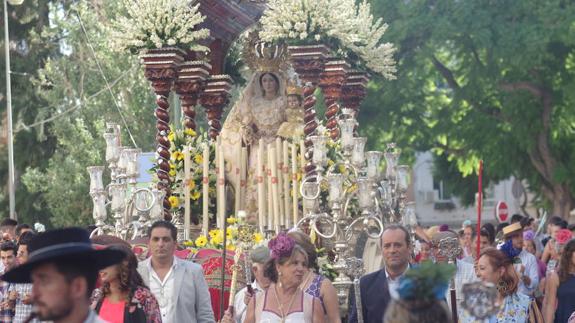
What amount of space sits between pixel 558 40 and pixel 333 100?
1639 centimetres

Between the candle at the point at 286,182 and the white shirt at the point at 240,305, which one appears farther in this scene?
the candle at the point at 286,182

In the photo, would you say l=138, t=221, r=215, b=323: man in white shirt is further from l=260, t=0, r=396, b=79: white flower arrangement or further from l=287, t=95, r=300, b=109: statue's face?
l=287, t=95, r=300, b=109: statue's face

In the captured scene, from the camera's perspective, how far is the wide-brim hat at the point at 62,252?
568cm

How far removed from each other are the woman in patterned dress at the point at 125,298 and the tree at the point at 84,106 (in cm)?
2470

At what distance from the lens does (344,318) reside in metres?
13.1

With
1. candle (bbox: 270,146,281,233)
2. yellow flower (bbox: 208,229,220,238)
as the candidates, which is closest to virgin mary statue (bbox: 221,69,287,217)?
candle (bbox: 270,146,281,233)

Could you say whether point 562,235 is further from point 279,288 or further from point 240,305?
point 279,288

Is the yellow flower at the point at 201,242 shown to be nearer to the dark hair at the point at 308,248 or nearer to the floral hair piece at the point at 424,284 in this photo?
the dark hair at the point at 308,248

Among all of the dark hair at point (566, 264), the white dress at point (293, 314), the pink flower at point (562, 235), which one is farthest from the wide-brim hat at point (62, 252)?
the pink flower at point (562, 235)

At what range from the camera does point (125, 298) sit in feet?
28.4

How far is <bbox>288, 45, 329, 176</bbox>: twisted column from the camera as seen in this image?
16.0 metres

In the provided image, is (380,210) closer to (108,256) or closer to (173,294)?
(173,294)

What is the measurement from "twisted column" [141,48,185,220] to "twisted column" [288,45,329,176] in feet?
4.41

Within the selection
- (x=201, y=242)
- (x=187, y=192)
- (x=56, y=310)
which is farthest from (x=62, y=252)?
(x=187, y=192)
